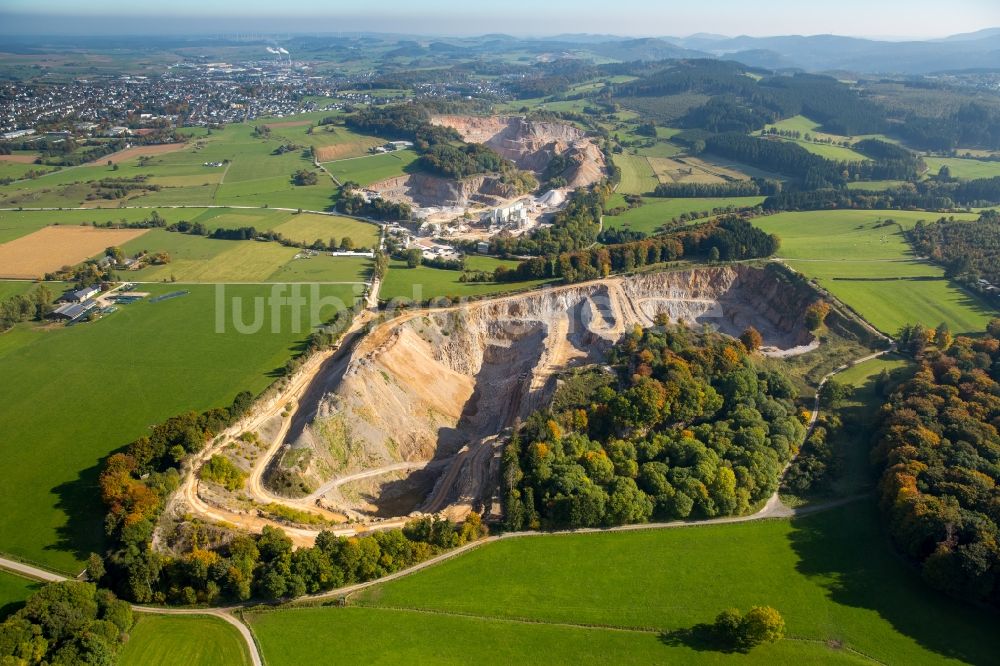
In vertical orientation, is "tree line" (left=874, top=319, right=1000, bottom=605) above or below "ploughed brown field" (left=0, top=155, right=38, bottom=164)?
below

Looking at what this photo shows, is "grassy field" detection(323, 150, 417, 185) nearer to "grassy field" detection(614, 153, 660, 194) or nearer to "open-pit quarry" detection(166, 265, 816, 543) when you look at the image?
"grassy field" detection(614, 153, 660, 194)

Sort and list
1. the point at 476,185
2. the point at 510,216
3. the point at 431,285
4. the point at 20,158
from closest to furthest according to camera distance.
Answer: the point at 431,285 → the point at 510,216 → the point at 476,185 → the point at 20,158

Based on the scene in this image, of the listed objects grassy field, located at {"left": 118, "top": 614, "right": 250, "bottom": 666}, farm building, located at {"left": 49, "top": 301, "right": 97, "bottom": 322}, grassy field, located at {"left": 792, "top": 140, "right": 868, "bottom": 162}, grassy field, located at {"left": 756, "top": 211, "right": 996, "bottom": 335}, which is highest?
grassy field, located at {"left": 792, "top": 140, "right": 868, "bottom": 162}

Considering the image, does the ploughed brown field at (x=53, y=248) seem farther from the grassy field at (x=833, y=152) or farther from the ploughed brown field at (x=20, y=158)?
the grassy field at (x=833, y=152)

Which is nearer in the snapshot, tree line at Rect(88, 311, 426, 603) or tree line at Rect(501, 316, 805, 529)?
tree line at Rect(88, 311, 426, 603)

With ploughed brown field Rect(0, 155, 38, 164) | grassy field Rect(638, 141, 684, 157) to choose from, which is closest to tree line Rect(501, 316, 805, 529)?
grassy field Rect(638, 141, 684, 157)

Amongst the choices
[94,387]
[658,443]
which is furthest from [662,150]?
[94,387]

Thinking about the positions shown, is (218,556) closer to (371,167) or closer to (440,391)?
(440,391)
